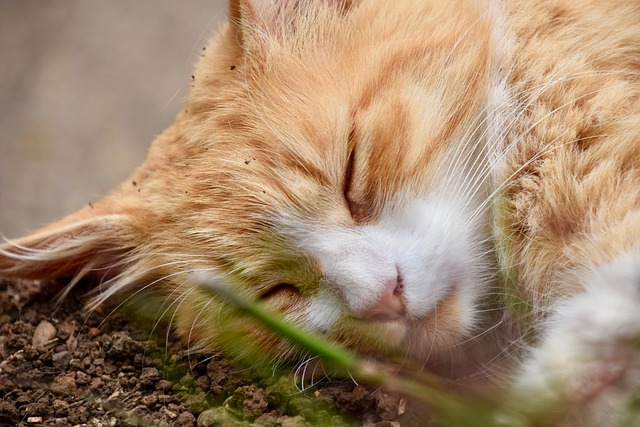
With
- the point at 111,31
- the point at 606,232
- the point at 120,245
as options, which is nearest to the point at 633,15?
the point at 606,232

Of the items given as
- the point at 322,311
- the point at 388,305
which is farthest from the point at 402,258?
the point at 322,311

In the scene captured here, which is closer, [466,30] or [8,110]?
[466,30]

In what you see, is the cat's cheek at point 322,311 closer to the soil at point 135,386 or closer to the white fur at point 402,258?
the white fur at point 402,258

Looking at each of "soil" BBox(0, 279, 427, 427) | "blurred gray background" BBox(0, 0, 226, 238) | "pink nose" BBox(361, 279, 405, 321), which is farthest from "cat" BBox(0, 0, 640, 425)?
"blurred gray background" BBox(0, 0, 226, 238)

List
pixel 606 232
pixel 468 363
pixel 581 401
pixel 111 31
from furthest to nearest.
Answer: pixel 111 31 → pixel 468 363 → pixel 606 232 → pixel 581 401

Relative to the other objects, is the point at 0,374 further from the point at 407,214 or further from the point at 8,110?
the point at 8,110

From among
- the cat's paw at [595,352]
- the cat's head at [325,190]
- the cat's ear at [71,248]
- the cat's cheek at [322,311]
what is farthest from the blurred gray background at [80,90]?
the cat's paw at [595,352]
